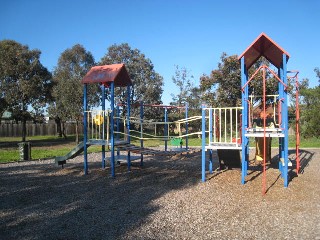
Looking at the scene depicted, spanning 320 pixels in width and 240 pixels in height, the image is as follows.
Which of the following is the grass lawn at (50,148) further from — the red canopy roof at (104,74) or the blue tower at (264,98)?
the blue tower at (264,98)

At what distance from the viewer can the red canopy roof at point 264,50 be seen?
805 centimetres

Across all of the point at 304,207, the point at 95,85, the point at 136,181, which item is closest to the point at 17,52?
the point at 95,85

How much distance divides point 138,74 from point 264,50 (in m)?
22.5

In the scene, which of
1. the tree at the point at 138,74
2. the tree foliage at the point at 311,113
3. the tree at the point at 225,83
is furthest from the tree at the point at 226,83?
the tree at the point at 138,74

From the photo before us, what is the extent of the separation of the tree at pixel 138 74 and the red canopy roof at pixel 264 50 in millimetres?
21294

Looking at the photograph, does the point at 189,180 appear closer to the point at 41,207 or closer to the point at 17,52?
the point at 41,207

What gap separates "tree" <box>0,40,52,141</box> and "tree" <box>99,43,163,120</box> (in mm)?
7431

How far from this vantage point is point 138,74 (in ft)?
101

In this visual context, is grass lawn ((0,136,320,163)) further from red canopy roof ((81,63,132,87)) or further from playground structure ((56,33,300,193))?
red canopy roof ((81,63,132,87))

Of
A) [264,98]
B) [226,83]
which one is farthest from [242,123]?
[226,83]

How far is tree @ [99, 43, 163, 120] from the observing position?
30377 millimetres

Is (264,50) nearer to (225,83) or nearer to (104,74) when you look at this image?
(104,74)

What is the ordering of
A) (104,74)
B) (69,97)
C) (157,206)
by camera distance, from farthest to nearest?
(69,97)
(104,74)
(157,206)

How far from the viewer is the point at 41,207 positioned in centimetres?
601
